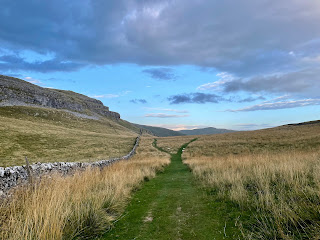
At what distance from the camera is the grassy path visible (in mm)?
5289

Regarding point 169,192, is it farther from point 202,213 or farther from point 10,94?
point 10,94

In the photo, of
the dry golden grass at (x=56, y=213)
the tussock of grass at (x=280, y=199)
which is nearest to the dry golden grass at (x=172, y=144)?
the tussock of grass at (x=280, y=199)

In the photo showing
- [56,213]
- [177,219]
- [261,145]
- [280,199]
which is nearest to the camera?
[56,213]

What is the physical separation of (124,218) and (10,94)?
11602 cm

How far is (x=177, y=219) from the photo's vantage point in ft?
20.9

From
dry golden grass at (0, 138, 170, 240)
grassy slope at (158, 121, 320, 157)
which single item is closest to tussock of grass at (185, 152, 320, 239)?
dry golden grass at (0, 138, 170, 240)

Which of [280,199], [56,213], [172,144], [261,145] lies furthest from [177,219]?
[172,144]

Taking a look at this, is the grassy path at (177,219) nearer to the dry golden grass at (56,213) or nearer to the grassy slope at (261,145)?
the dry golden grass at (56,213)

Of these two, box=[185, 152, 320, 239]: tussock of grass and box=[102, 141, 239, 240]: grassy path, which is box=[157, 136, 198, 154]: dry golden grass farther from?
box=[102, 141, 239, 240]: grassy path

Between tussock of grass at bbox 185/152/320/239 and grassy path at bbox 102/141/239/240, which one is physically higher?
tussock of grass at bbox 185/152/320/239

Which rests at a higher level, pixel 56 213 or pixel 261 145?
pixel 56 213

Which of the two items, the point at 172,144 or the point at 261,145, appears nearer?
the point at 261,145

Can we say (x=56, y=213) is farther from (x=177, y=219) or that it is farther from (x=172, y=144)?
(x=172, y=144)

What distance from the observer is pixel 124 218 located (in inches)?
268
